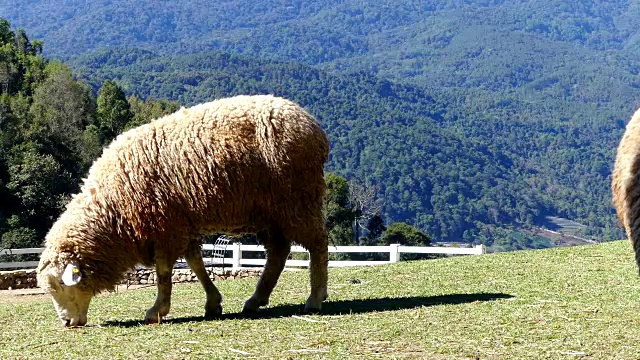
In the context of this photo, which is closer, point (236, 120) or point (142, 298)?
point (236, 120)

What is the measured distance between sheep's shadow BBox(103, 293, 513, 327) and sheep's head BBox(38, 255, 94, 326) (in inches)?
14.0

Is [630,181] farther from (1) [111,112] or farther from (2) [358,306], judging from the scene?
(1) [111,112]

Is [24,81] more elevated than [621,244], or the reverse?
[24,81]

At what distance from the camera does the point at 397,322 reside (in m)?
9.30

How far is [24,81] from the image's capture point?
78750mm

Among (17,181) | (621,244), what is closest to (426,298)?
(621,244)

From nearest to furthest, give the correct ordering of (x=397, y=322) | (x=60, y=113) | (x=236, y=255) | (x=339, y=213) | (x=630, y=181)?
(x=630, y=181), (x=397, y=322), (x=236, y=255), (x=339, y=213), (x=60, y=113)

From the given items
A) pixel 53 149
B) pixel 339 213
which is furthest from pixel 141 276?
pixel 53 149

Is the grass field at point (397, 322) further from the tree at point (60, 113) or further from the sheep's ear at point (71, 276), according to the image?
the tree at point (60, 113)

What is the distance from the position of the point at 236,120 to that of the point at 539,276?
16.7ft

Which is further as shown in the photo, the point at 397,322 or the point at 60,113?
the point at 60,113

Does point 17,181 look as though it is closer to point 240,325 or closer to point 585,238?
point 240,325

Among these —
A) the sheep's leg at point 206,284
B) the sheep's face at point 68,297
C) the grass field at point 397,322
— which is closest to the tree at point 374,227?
the grass field at point 397,322

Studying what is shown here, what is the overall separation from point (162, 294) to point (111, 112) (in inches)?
2380
